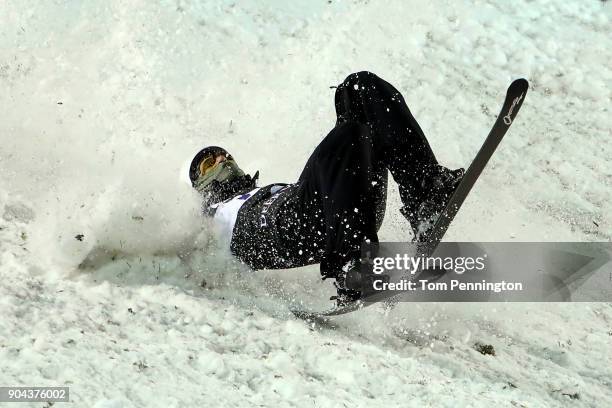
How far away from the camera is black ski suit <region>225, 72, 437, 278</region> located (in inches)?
118

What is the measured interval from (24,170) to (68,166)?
14.1 inches

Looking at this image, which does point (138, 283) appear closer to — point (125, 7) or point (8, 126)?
point (8, 126)

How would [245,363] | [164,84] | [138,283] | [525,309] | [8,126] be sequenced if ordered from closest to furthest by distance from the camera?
1. [245,363]
2. [138,283]
3. [525,309]
4. [8,126]
5. [164,84]

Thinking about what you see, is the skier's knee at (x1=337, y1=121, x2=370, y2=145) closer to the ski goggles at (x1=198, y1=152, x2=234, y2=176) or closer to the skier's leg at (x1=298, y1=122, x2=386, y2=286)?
the skier's leg at (x1=298, y1=122, x2=386, y2=286)

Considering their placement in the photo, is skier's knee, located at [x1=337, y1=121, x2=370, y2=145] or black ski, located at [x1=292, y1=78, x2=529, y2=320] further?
skier's knee, located at [x1=337, y1=121, x2=370, y2=145]

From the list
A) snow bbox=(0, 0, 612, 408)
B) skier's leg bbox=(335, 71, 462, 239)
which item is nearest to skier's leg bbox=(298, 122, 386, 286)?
skier's leg bbox=(335, 71, 462, 239)

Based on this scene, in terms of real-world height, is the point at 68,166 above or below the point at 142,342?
above

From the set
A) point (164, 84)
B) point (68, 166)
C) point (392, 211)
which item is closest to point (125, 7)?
point (164, 84)

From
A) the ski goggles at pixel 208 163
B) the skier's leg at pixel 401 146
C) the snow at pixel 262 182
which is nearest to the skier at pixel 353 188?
the skier's leg at pixel 401 146

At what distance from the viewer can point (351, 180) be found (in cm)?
300

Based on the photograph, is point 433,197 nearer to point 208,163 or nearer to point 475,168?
point 475,168

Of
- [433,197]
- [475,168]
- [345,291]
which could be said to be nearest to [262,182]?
[345,291]

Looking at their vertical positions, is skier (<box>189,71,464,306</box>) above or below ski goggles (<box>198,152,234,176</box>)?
below

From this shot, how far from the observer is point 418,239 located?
3008mm
